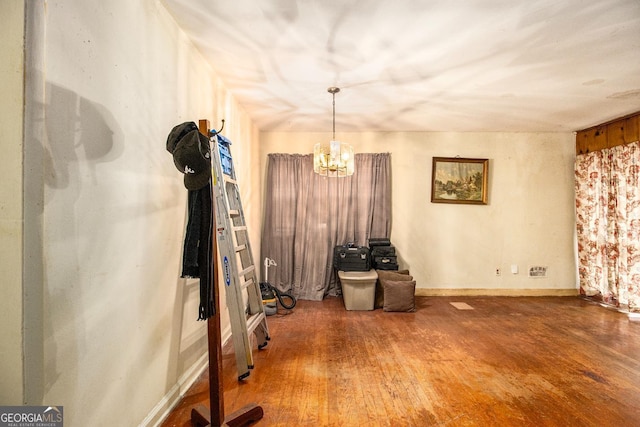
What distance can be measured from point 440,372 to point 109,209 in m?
2.47

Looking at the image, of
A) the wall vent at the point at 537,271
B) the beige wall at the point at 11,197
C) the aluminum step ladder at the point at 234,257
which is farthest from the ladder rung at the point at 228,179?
the wall vent at the point at 537,271

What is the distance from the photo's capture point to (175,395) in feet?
6.23

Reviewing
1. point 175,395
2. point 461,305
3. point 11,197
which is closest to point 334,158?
point 175,395

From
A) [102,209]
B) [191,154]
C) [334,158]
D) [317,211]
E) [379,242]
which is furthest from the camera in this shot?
[317,211]

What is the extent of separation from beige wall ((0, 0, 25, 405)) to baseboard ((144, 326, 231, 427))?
0.85m

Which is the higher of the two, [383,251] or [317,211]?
[317,211]

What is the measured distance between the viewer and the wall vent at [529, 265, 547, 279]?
466 centimetres

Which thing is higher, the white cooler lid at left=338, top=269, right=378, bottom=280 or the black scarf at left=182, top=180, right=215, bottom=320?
the black scarf at left=182, top=180, right=215, bottom=320

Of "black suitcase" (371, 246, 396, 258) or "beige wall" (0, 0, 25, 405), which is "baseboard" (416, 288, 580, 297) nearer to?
"black suitcase" (371, 246, 396, 258)

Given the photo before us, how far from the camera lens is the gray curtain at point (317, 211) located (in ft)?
15.1

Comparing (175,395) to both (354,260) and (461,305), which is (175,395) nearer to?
(354,260)

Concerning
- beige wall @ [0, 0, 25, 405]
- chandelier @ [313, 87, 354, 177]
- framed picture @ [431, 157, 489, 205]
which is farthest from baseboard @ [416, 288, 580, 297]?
beige wall @ [0, 0, 25, 405]

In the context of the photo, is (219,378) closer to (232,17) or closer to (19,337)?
(19,337)

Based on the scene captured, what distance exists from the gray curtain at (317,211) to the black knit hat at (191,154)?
3086 millimetres
